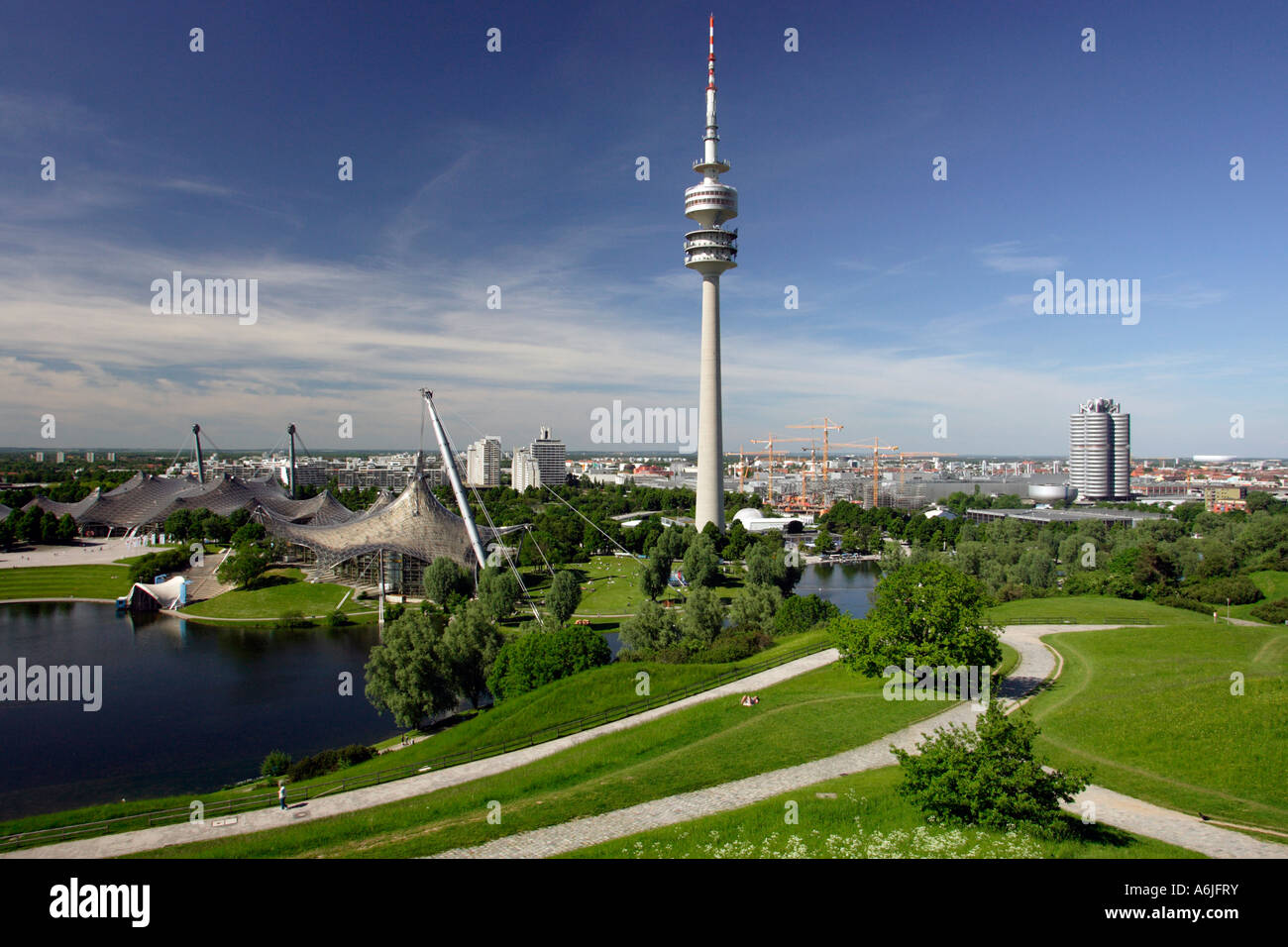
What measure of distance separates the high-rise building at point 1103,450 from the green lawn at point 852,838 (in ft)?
470

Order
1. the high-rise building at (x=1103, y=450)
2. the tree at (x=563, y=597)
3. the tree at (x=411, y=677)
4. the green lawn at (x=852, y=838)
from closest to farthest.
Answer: the green lawn at (x=852, y=838) → the tree at (x=411, y=677) → the tree at (x=563, y=597) → the high-rise building at (x=1103, y=450)

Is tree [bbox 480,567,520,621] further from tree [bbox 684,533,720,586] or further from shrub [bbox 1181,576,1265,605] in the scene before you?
shrub [bbox 1181,576,1265,605]

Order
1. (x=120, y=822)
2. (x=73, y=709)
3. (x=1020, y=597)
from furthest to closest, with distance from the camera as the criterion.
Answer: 1. (x=1020, y=597)
2. (x=73, y=709)
3. (x=120, y=822)

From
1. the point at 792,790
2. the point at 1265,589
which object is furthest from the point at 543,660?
the point at 1265,589

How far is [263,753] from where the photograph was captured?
25438 millimetres

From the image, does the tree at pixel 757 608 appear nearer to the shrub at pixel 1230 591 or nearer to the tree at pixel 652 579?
the tree at pixel 652 579

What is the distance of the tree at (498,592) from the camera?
43062 mm

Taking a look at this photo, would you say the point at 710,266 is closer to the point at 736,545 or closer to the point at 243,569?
the point at 736,545

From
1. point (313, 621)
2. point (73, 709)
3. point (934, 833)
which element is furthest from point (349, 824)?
point (313, 621)

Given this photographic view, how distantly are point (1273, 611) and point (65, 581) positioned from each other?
250 feet

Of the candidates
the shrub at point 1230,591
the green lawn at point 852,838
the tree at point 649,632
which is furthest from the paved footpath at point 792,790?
the shrub at point 1230,591

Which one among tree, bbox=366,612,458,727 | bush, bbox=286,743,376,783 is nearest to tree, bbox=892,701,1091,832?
bush, bbox=286,743,376,783
